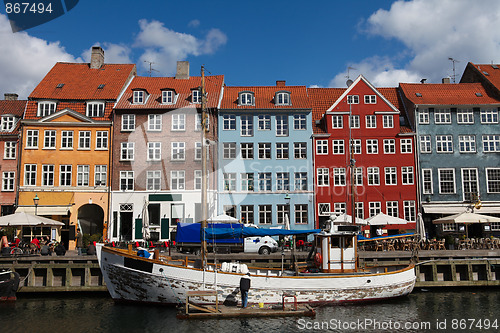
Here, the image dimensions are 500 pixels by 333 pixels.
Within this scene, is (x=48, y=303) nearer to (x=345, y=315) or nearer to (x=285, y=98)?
(x=345, y=315)

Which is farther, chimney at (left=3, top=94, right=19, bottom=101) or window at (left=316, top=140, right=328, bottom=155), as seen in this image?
chimney at (left=3, top=94, right=19, bottom=101)

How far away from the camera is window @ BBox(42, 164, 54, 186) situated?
1551 inches

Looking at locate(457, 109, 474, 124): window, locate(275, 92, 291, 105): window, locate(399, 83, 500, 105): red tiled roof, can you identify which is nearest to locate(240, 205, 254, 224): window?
locate(275, 92, 291, 105): window

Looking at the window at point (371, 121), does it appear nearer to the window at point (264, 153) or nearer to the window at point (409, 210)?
the window at point (409, 210)

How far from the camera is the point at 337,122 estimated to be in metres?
42.3

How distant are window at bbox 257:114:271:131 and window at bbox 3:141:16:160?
2178 cm

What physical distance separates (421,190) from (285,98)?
14.8 m

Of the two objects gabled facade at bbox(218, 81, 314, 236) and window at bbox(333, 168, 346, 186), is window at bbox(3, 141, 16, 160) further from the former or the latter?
window at bbox(333, 168, 346, 186)

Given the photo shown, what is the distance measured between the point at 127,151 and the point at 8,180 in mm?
10525

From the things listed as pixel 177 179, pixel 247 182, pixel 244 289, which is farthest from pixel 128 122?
pixel 244 289

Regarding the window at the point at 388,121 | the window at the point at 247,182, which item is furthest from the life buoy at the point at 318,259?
the window at the point at 388,121

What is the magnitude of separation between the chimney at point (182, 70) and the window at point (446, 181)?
25.8m

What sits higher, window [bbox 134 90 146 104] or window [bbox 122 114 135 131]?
window [bbox 134 90 146 104]

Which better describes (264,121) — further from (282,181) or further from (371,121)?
(371,121)
